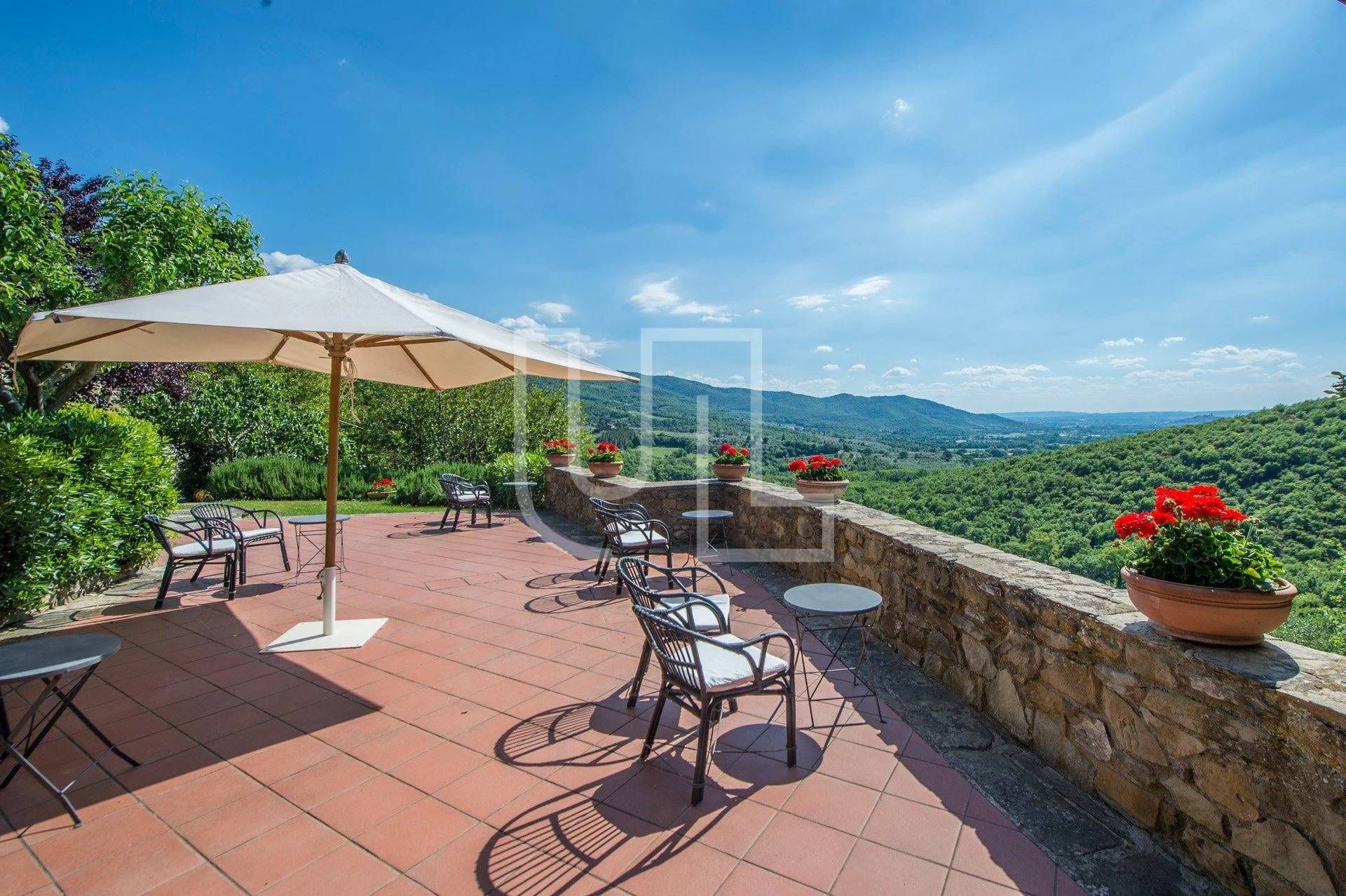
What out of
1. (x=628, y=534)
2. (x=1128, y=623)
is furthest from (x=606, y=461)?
(x=1128, y=623)

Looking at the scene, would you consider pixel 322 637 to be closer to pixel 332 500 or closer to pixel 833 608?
pixel 332 500

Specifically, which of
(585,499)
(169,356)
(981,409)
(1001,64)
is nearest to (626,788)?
(169,356)

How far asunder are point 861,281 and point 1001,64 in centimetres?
455

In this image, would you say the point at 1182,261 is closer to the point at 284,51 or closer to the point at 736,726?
the point at 736,726

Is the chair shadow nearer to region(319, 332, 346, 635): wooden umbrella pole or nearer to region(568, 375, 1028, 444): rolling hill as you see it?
region(319, 332, 346, 635): wooden umbrella pole

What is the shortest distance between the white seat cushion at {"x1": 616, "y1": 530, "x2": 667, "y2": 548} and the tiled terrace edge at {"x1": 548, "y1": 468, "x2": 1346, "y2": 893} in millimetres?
2066

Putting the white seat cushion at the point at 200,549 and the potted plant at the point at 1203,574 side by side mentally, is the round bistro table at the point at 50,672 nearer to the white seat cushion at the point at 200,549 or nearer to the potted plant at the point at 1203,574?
the white seat cushion at the point at 200,549

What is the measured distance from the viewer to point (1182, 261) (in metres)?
7.37

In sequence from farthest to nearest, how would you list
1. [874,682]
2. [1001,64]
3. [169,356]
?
[1001,64]
[169,356]
[874,682]

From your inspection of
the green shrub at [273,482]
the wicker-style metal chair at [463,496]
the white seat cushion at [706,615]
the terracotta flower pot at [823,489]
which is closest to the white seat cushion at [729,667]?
the white seat cushion at [706,615]

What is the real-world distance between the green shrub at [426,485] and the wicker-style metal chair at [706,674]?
9.07m

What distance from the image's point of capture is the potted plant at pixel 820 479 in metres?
5.27

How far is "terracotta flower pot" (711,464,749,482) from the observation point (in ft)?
22.3

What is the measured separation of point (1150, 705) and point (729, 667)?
4.79 ft
